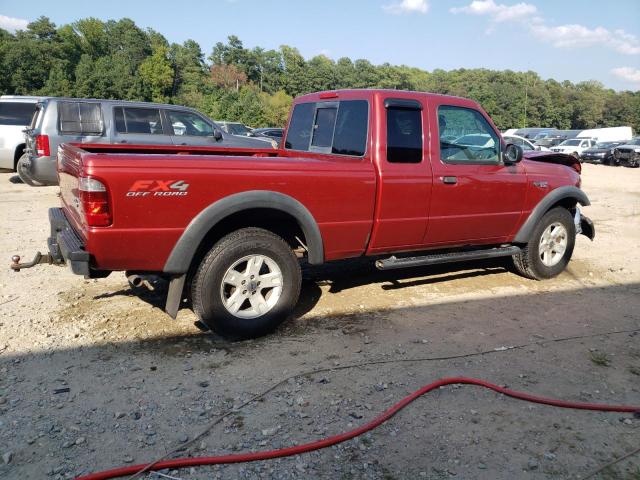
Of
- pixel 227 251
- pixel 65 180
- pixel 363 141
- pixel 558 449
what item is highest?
pixel 363 141

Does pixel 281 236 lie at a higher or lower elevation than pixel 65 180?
lower

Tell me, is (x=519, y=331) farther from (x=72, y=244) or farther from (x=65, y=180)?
(x=65, y=180)

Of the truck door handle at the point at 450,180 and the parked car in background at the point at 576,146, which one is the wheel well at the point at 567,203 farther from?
the parked car in background at the point at 576,146

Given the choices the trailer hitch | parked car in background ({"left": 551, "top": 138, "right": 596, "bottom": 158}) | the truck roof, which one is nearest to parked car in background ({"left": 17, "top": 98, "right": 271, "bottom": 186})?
the truck roof

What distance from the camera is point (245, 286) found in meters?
3.97

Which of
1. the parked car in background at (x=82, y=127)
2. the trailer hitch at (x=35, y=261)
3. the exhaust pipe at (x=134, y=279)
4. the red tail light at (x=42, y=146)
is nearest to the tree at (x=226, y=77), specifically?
the parked car in background at (x=82, y=127)

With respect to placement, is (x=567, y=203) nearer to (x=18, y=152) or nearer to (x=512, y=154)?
(x=512, y=154)

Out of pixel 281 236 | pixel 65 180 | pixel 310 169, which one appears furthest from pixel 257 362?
pixel 65 180

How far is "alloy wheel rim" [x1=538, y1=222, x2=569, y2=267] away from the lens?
5.76m

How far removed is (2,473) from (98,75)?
79210mm

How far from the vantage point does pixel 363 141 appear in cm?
450

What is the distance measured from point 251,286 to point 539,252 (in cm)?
340

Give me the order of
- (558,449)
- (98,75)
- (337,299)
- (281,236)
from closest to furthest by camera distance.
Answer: (558,449) < (281,236) < (337,299) < (98,75)

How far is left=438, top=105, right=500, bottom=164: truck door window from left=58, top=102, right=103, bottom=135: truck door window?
22.8 ft
